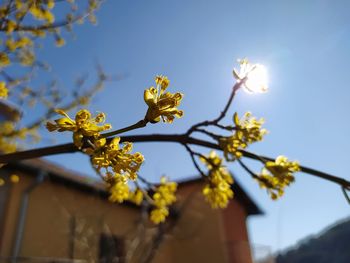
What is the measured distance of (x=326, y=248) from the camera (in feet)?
21.2

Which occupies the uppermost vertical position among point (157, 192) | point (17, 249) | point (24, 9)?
point (24, 9)

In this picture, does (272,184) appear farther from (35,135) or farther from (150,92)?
(35,135)

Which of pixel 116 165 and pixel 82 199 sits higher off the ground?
pixel 82 199

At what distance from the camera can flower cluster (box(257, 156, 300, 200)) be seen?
169cm

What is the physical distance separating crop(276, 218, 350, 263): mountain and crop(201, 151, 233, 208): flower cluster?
2.68 meters

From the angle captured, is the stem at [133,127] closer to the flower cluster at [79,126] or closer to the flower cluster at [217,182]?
the flower cluster at [79,126]

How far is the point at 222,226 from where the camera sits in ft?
42.3

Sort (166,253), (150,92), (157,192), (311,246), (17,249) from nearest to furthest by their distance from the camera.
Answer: (150,92), (157,192), (17,249), (311,246), (166,253)

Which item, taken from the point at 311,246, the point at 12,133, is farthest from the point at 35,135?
the point at 311,246

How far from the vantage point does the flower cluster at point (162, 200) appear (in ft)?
8.40

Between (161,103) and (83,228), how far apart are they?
26.2 feet

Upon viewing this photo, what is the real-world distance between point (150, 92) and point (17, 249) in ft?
22.0

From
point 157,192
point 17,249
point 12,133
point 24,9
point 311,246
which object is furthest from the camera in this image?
point 311,246

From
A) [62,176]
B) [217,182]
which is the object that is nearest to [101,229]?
[62,176]
